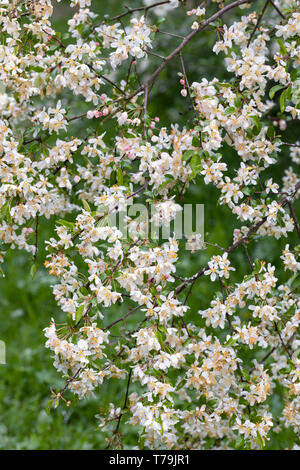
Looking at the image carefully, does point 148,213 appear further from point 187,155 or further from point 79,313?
point 79,313

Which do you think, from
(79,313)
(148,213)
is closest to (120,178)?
(148,213)

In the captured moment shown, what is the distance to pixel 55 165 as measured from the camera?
2.06 m

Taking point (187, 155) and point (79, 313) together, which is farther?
point (187, 155)

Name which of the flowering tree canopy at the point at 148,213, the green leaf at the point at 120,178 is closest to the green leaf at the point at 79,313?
the flowering tree canopy at the point at 148,213

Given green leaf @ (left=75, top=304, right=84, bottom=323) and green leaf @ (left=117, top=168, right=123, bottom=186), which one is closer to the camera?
green leaf @ (left=75, top=304, right=84, bottom=323)

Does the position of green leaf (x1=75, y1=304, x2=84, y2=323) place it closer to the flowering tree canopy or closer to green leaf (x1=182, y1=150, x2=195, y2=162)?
the flowering tree canopy

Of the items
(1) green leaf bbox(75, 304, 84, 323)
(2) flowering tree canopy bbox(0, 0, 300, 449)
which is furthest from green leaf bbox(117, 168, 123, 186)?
(1) green leaf bbox(75, 304, 84, 323)

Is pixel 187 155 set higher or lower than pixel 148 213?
higher

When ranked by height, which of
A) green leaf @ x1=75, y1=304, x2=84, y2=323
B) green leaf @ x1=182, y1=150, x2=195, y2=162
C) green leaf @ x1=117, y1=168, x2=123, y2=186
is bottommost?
green leaf @ x1=75, y1=304, x2=84, y2=323

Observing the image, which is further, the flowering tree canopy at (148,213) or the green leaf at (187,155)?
the green leaf at (187,155)

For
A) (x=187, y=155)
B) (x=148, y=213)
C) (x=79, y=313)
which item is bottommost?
(x=79, y=313)

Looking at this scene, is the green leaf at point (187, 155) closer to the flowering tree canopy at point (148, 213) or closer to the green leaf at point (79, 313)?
the flowering tree canopy at point (148, 213)

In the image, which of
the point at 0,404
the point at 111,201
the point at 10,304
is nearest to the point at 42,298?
the point at 10,304
